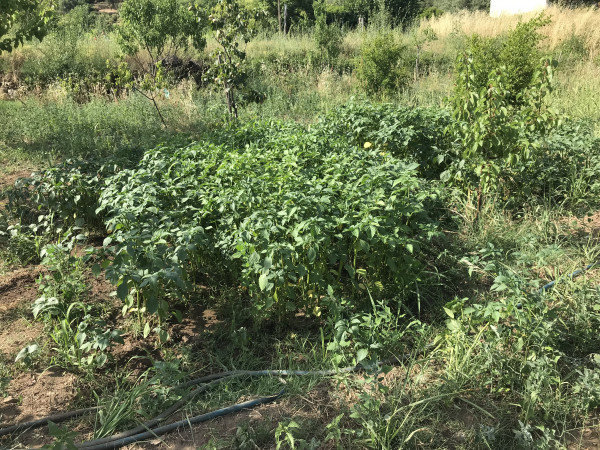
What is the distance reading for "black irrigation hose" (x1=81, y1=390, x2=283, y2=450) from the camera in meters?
2.14

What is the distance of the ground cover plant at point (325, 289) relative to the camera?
233 cm

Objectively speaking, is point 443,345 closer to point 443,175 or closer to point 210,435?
point 210,435

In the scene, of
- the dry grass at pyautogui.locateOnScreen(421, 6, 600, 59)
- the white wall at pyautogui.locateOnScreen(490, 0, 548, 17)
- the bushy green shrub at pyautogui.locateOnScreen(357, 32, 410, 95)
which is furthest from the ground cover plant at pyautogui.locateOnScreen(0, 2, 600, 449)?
the white wall at pyautogui.locateOnScreen(490, 0, 548, 17)

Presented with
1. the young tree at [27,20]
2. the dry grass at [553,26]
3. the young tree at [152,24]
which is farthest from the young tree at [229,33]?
the dry grass at [553,26]

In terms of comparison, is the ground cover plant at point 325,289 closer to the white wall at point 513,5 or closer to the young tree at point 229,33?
the young tree at point 229,33

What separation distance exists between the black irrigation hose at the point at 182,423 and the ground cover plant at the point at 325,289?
4 cm

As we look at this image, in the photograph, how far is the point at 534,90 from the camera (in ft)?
14.1

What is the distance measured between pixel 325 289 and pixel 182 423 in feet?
3.85

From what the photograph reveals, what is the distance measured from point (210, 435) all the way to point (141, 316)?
111cm

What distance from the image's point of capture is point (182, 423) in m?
2.27

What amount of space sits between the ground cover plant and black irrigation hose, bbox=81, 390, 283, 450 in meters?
0.04

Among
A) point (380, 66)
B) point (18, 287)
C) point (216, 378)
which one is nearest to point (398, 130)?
point (216, 378)

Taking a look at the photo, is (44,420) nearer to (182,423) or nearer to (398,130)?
(182,423)

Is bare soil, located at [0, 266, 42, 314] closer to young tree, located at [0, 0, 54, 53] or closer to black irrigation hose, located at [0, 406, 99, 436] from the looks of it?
black irrigation hose, located at [0, 406, 99, 436]
